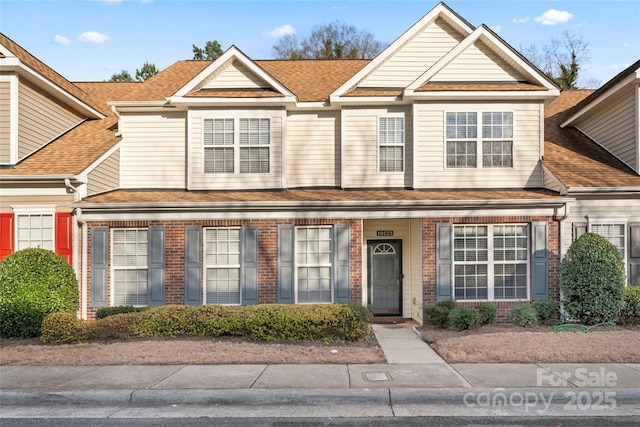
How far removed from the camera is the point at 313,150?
46.9 feet

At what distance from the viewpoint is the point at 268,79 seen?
1366 cm

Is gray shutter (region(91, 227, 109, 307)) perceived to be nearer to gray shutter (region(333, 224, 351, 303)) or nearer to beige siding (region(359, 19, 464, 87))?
gray shutter (region(333, 224, 351, 303))

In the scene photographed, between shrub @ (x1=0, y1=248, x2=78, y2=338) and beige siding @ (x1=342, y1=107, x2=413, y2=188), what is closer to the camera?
shrub @ (x1=0, y1=248, x2=78, y2=338)

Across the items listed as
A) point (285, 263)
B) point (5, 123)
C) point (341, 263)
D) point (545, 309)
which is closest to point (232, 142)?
point (285, 263)

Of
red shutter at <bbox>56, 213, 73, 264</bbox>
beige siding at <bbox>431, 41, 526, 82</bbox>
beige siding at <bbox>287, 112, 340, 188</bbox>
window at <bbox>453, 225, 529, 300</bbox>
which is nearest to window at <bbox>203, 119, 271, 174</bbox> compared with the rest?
beige siding at <bbox>287, 112, 340, 188</bbox>

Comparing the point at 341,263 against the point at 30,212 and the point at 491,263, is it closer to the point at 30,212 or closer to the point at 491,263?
the point at 491,263

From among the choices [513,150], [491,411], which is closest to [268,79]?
[513,150]

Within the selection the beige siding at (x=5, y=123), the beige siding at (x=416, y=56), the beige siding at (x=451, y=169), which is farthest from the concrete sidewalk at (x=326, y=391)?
the beige siding at (x=416, y=56)

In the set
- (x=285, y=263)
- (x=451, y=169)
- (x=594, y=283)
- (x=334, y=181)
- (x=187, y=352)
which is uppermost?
(x=451, y=169)

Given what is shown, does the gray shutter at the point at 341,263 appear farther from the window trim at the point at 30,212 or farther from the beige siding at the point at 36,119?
the beige siding at the point at 36,119

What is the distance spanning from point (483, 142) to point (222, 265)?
26.5ft

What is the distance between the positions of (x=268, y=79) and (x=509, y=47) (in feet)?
22.7

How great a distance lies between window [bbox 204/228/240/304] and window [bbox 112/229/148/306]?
1.60 meters

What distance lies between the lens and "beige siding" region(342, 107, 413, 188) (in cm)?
1383
